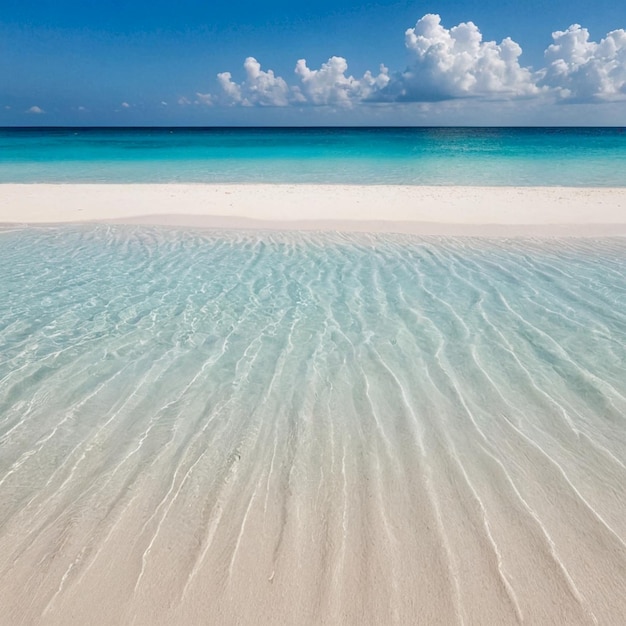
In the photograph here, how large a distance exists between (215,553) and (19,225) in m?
11.9

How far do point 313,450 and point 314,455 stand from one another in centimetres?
6

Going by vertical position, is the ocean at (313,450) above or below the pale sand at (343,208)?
above

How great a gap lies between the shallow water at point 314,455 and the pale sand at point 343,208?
512 cm

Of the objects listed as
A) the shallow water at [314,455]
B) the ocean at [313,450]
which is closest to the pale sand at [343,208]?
the ocean at [313,450]

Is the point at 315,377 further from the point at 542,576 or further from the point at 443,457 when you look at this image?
the point at 542,576

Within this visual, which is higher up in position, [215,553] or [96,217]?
[215,553]

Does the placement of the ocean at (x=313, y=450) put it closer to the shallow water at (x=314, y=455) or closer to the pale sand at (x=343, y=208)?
the shallow water at (x=314, y=455)

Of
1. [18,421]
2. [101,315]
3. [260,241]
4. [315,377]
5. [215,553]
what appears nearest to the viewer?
[215,553]

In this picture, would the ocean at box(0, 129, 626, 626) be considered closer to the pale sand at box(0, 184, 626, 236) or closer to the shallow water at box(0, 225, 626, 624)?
the shallow water at box(0, 225, 626, 624)

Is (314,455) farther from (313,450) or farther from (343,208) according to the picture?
(343,208)

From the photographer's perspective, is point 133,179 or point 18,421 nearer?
point 18,421

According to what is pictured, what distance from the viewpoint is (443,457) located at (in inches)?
127

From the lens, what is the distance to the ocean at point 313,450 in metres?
2.28

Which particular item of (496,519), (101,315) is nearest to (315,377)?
(496,519)
